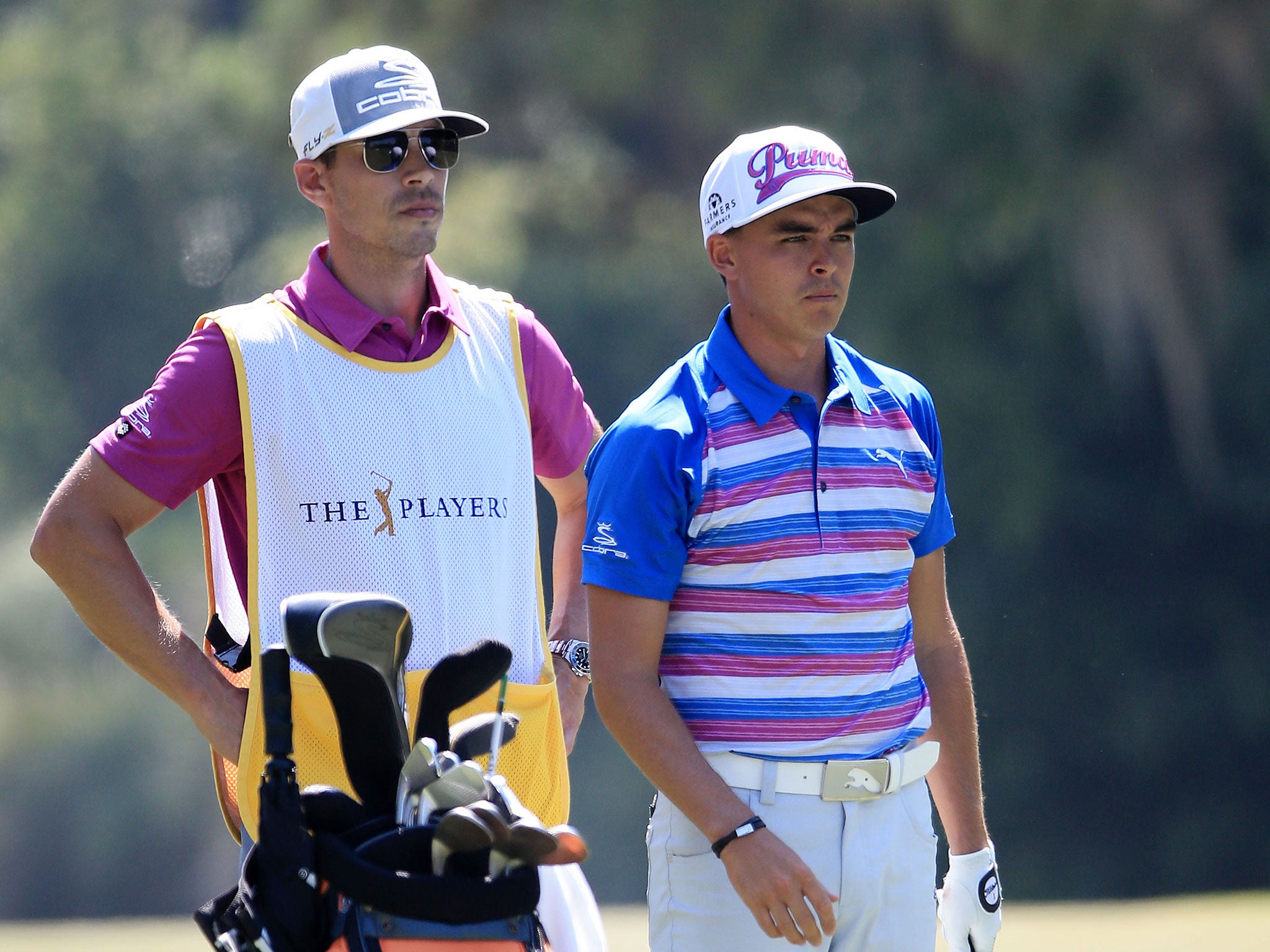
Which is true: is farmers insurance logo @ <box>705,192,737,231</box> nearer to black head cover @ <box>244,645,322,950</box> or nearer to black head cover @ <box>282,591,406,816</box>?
black head cover @ <box>282,591,406,816</box>

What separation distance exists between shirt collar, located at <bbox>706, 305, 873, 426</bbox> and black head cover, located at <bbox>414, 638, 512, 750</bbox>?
32.9 inches

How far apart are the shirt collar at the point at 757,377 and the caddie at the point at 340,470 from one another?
340 mm

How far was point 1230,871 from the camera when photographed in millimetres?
14289

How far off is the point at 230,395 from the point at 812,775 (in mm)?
1051

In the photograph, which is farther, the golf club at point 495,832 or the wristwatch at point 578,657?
the wristwatch at point 578,657

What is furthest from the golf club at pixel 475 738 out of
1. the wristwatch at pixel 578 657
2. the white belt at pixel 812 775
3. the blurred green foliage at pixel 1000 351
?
the blurred green foliage at pixel 1000 351

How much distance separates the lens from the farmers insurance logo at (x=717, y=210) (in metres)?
2.95

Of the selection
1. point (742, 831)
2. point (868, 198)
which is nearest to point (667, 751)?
point (742, 831)

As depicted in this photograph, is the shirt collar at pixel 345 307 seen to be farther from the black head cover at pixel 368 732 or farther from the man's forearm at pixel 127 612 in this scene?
the black head cover at pixel 368 732

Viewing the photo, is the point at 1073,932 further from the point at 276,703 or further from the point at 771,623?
the point at 276,703

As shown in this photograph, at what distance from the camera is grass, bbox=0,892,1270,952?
233 inches

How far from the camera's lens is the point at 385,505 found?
282cm

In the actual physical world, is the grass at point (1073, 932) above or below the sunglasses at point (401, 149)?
below

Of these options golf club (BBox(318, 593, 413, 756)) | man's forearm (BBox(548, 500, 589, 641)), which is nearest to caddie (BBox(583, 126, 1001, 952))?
man's forearm (BBox(548, 500, 589, 641))
